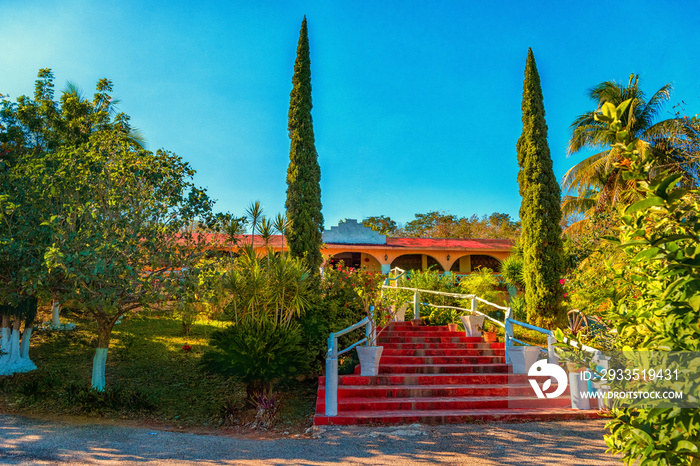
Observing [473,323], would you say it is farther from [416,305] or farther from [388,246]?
[388,246]

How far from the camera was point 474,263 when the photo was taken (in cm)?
2820

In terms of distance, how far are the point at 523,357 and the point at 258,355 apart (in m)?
4.95

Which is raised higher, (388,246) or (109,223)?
(388,246)

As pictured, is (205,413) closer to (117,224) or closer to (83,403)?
(83,403)

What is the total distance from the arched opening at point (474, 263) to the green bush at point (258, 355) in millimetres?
20601

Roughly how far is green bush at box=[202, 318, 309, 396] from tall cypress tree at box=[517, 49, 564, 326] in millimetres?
8505

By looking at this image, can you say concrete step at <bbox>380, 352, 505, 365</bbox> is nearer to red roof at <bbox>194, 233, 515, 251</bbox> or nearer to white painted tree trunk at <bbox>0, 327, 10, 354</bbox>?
white painted tree trunk at <bbox>0, 327, 10, 354</bbox>

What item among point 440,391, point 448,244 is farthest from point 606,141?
point 440,391

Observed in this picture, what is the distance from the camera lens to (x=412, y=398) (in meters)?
7.20

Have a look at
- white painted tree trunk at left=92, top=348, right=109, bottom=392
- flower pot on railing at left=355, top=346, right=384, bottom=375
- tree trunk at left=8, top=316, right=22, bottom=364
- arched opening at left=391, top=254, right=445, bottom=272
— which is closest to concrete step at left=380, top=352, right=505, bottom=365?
flower pot on railing at left=355, top=346, right=384, bottom=375

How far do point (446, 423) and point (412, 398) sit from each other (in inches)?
35.3

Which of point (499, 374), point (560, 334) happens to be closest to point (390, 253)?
point (499, 374)

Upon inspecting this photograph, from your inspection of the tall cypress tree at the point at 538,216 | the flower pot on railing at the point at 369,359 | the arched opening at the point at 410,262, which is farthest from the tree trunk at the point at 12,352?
the arched opening at the point at 410,262

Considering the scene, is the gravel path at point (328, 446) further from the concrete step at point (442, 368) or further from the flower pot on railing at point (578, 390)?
the concrete step at point (442, 368)
